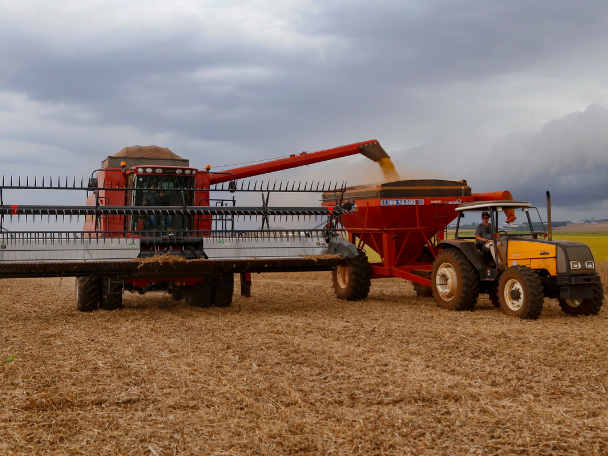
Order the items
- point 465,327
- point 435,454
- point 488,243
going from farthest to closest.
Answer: point 488,243
point 465,327
point 435,454

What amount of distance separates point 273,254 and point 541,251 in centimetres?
428

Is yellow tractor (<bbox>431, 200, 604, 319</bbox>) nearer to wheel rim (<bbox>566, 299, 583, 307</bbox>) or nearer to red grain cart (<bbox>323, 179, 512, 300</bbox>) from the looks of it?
wheel rim (<bbox>566, 299, 583, 307</bbox>)

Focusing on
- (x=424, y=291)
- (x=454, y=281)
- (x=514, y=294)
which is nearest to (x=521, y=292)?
(x=514, y=294)

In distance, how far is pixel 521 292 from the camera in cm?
913

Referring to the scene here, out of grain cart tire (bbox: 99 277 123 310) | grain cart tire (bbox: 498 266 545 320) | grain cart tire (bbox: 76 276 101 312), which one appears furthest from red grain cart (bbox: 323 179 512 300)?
grain cart tire (bbox: 76 276 101 312)

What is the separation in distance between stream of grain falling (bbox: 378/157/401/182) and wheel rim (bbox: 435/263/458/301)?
5.05m

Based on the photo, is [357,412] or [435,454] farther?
[357,412]

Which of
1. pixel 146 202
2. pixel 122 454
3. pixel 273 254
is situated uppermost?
pixel 146 202

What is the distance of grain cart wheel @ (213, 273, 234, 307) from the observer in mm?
10663

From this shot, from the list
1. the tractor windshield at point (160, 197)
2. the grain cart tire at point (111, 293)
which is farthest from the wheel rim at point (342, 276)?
the grain cart tire at point (111, 293)

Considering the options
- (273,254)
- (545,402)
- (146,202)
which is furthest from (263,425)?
(146,202)

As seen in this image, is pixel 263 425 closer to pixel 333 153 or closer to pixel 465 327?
pixel 465 327

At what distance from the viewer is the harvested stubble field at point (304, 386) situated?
3.98m

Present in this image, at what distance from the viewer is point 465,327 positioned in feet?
27.9
